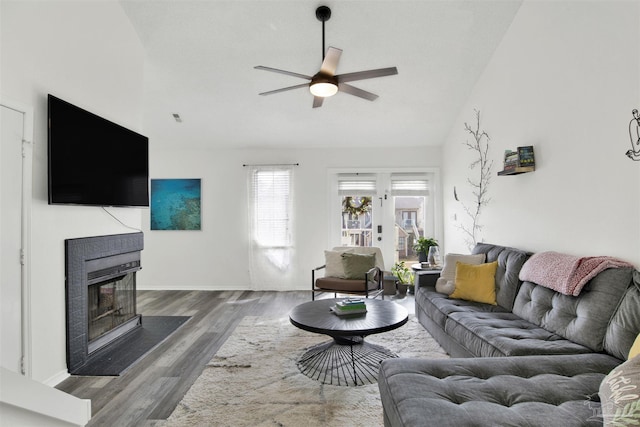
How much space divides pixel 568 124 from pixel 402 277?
334cm

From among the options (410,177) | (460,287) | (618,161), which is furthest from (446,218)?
(618,161)

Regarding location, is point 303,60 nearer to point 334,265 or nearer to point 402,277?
point 334,265

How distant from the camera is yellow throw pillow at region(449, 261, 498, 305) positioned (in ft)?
10.9

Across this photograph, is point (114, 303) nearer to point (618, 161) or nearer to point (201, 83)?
point (201, 83)

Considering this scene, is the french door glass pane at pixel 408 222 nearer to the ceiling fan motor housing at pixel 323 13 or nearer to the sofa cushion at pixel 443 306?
the sofa cushion at pixel 443 306

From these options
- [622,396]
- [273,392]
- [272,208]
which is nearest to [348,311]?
[273,392]

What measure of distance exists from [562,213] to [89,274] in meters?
4.18

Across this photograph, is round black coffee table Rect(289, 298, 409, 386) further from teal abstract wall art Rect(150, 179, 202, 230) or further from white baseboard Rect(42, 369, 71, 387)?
teal abstract wall art Rect(150, 179, 202, 230)

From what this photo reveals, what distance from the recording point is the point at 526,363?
1.90 meters

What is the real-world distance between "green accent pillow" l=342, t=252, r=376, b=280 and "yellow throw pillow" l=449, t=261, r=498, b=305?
1381mm

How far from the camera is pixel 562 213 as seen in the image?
9.77 feet

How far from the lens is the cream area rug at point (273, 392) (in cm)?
219

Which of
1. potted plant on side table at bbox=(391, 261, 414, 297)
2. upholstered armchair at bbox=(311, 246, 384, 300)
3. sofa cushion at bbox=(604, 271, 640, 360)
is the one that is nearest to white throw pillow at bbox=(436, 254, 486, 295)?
upholstered armchair at bbox=(311, 246, 384, 300)

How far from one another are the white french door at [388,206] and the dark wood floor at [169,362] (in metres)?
1.20
